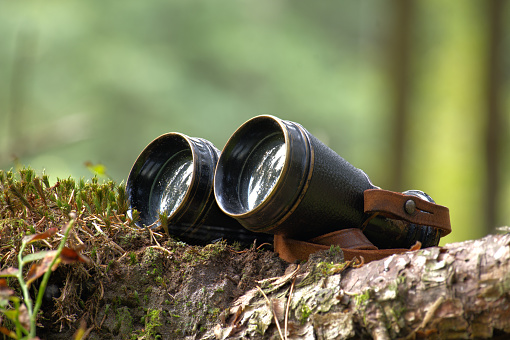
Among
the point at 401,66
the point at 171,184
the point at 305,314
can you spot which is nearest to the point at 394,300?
the point at 305,314

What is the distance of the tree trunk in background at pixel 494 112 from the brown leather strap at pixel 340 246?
5827 mm

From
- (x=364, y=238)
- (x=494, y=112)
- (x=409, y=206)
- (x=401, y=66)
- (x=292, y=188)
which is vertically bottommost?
(x=494, y=112)

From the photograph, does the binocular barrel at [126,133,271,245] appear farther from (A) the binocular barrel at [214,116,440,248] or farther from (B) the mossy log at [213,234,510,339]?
(B) the mossy log at [213,234,510,339]

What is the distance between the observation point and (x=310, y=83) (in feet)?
36.8

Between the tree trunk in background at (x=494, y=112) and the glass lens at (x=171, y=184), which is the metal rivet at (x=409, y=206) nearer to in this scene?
the glass lens at (x=171, y=184)

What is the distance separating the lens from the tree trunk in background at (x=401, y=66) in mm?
7152

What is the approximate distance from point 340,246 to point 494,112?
6.25 meters

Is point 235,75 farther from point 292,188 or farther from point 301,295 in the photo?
point 301,295

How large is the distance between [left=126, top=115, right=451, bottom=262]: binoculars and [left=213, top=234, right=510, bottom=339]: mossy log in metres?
0.22

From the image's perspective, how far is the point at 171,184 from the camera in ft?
7.02

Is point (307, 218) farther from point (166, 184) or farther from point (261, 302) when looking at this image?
point (166, 184)

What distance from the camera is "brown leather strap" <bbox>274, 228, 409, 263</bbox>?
5.63 feet

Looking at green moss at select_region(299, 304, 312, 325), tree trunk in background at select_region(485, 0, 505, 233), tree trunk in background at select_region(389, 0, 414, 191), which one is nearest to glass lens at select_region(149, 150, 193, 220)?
green moss at select_region(299, 304, 312, 325)

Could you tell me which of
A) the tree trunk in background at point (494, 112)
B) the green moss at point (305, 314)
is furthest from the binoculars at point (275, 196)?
the tree trunk in background at point (494, 112)
